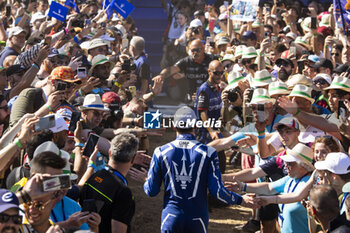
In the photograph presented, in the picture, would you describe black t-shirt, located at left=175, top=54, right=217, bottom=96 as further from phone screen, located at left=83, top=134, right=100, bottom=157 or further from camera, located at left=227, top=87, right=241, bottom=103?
phone screen, located at left=83, top=134, right=100, bottom=157

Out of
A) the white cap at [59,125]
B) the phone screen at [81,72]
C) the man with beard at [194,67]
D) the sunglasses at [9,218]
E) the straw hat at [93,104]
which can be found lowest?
the sunglasses at [9,218]

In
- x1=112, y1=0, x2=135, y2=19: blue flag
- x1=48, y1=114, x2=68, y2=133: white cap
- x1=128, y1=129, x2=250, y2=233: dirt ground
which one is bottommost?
x1=128, y1=129, x2=250, y2=233: dirt ground

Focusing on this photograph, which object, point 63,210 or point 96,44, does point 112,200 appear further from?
point 96,44

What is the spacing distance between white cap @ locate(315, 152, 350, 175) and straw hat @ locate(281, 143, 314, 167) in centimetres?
48

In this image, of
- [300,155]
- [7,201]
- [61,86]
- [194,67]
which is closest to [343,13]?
[194,67]

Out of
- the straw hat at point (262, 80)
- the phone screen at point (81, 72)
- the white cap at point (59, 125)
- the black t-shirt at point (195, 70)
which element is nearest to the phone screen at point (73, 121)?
the white cap at point (59, 125)

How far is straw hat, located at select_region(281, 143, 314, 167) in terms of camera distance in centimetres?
570

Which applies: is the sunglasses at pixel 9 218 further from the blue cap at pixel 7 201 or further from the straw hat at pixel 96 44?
the straw hat at pixel 96 44

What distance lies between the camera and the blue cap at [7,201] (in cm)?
351

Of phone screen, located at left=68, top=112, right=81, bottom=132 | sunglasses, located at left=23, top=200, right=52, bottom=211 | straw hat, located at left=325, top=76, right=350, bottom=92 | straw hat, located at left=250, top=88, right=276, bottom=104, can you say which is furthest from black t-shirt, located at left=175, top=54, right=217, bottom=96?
sunglasses, located at left=23, top=200, right=52, bottom=211

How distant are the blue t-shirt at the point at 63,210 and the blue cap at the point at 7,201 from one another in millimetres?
723

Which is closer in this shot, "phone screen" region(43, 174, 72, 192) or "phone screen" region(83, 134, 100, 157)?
"phone screen" region(43, 174, 72, 192)

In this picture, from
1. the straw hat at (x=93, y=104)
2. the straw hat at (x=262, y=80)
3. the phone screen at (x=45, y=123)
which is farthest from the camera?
the straw hat at (x=262, y=80)

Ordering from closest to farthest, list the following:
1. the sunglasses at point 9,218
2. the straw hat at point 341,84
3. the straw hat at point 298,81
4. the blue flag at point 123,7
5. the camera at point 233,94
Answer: the sunglasses at point 9,218 → the straw hat at point 341,84 → the straw hat at point 298,81 → the camera at point 233,94 → the blue flag at point 123,7
